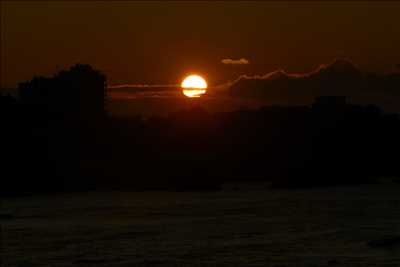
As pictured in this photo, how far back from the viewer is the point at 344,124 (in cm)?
19112

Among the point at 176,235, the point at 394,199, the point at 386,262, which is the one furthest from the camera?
the point at 394,199

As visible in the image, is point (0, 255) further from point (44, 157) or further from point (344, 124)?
point (344, 124)

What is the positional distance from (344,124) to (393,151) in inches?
398

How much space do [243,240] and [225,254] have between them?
9148mm

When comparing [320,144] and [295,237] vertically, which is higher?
[320,144]

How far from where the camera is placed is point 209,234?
3105 inches

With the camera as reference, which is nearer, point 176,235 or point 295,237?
point 295,237

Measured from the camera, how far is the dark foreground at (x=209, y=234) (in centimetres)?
6103

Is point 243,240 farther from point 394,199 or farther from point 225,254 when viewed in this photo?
point 394,199

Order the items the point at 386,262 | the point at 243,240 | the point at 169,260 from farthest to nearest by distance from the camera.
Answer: the point at 243,240 → the point at 169,260 → the point at 386,262

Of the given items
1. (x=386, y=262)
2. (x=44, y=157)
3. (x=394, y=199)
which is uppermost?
(x=44, y=157)

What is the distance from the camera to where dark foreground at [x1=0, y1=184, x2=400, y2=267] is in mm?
61031

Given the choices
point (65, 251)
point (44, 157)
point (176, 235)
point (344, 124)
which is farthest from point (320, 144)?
point (65, 251)

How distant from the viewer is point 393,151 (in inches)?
7269
